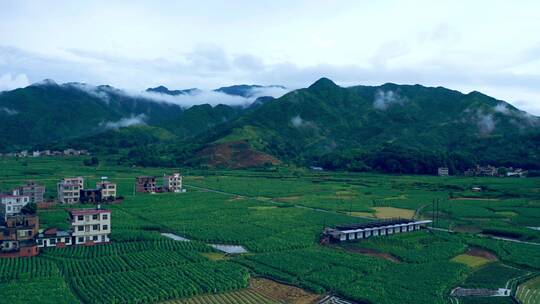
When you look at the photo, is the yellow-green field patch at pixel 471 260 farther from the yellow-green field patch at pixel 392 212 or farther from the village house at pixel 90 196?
the village house at pixel 90 196

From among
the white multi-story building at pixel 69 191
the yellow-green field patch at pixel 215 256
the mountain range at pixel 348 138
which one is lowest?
the yellow-green field patch at pixel 215 256

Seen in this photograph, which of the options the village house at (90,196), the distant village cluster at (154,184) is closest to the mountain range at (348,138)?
the distant village cluster at (154,184)

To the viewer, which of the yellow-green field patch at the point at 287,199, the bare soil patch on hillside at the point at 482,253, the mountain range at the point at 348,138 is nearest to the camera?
the bare soil patch on hillside at the point at 482,253

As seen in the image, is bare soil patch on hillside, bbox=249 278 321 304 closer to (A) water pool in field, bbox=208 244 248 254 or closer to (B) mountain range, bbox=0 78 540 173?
(A) water pool in field, bbox=208 244 248 254

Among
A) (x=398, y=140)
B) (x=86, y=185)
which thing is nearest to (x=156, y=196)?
(x=86, y=185)

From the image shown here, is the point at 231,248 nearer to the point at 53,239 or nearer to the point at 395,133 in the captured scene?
the point at 53,239

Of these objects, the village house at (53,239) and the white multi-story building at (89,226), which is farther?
the white multi-story building at (89,226)
